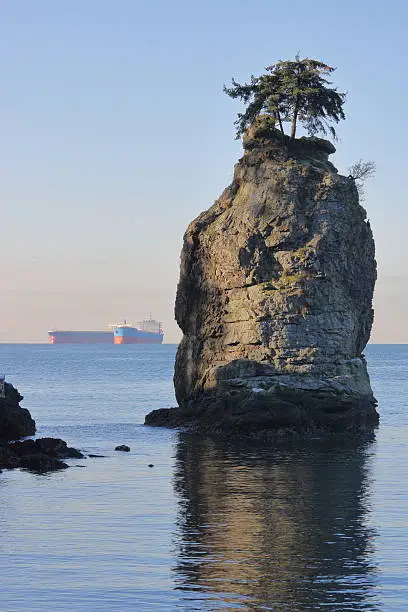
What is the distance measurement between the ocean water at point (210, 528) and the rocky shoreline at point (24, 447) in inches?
67.5

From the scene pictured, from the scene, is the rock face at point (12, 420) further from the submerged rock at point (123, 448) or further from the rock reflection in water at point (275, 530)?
the rock reflection in water at point (275, 530)

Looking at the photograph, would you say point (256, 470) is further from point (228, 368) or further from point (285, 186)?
point (285, 186)

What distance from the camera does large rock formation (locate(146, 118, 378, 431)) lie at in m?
77.6

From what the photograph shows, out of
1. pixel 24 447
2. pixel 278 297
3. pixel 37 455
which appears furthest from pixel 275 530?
pixel 278 297

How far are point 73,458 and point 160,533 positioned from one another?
2357 cm

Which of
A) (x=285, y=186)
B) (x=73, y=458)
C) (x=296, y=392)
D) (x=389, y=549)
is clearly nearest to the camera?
(x=389, y=549)

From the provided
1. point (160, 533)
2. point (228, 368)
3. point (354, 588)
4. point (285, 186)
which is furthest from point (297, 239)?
point (354, 588)

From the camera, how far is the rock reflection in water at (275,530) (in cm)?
3469

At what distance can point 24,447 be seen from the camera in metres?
66.8

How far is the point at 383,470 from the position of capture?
61.7 m

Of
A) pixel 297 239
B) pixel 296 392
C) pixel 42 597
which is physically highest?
pixel 297 239

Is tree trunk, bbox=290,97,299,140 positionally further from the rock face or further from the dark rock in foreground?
the dark rock in foreground

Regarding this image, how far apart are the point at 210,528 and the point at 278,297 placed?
3589cm

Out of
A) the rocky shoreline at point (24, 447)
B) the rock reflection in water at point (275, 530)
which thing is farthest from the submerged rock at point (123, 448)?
the rock reflection in water at point (275, 530)
